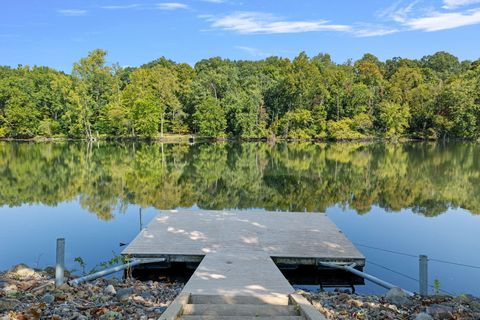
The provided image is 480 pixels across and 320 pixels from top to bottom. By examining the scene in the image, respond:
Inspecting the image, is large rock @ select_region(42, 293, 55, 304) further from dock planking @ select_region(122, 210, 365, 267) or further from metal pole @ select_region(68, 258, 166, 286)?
dock planking @ select_region(122, 210, 365, 267)

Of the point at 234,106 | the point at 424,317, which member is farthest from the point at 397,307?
the point at 234,106

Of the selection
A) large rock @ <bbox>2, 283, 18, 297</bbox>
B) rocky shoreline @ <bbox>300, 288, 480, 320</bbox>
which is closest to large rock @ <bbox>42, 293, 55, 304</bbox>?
large rock @ <bbox>2, 283, 18, 297</bbox>

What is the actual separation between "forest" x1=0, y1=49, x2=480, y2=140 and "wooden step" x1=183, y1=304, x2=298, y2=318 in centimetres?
5071

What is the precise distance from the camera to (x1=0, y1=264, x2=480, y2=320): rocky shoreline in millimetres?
4398

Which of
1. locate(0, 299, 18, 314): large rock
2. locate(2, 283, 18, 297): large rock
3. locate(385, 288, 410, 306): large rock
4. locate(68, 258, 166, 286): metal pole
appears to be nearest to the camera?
locate(0, 299, 18, 314): large rock

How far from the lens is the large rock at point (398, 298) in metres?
5.46

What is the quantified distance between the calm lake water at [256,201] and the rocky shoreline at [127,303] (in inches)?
93.7

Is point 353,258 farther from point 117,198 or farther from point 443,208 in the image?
point 117,198

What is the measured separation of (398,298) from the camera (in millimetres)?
5562

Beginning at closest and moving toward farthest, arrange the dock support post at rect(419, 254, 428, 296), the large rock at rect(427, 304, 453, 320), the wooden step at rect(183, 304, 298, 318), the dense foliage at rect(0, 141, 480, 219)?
the wooden step at rect(183, 304, 298, 318) < the large rock at rect(427, 304, 453, 320) < the dock support post at rect(419, 254, 428, 296) < the dense foliage at rect(0, 141, 480, 219)

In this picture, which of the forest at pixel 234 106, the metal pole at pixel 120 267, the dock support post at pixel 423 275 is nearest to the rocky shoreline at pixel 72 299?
the metal pole at pixel 120 267

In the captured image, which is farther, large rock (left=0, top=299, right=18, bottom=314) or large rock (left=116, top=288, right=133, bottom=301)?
large rock (left=116, top=288, right=133, bottom=301)

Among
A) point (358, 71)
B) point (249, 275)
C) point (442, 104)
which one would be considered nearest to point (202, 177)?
point (249, 275)

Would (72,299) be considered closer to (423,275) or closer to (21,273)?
(21,273)
